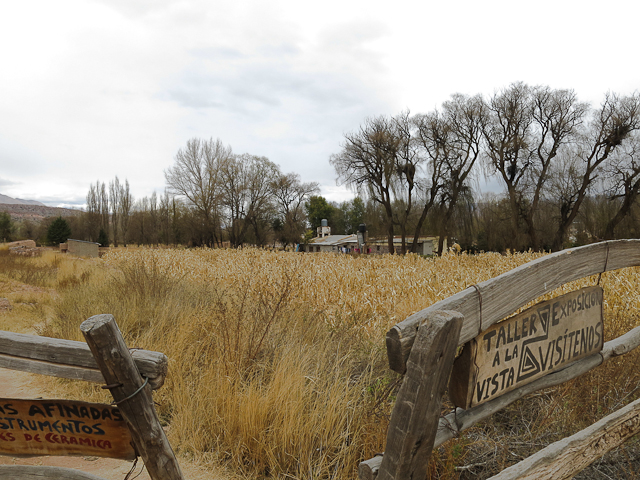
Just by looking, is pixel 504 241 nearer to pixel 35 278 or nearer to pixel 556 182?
pixel 556 182

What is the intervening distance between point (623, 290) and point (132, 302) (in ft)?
26.9

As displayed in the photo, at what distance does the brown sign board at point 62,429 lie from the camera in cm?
153

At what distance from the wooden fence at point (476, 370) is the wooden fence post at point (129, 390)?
84cm

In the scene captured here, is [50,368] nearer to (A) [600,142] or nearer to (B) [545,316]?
(B) [545,316]

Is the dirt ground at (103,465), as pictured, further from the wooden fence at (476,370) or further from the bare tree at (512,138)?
the bare tree at (512,138)

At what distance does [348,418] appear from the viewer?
3.07 m

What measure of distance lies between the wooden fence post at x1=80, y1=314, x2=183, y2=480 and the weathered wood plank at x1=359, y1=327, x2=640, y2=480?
847 mm

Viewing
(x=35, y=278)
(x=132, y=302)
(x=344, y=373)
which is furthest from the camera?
(x=35, y=278)

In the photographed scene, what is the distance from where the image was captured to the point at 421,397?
4.29 ft

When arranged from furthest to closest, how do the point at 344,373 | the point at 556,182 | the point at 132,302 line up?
the point at 556,182 → the point at 132,302 → the point at 344,373

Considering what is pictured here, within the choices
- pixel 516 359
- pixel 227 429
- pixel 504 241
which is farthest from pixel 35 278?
pixel 504 241

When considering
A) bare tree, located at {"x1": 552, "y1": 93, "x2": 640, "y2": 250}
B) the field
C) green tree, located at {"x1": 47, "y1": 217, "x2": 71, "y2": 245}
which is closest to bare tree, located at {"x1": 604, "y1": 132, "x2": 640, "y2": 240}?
bare tree, located at {"x1": 552, "y1": 93, "x2": 640, "y2": 250}

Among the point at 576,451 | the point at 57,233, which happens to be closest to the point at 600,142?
the point at 576,451

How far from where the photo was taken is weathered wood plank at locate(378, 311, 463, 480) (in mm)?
1277
